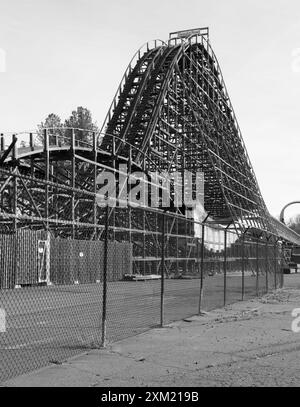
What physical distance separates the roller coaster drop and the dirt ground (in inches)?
427

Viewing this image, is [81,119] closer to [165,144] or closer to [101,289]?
[165,144]

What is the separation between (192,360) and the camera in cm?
729

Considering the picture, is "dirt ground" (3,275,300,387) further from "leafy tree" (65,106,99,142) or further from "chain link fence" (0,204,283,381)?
"leafy tree" (65,106,99,142)

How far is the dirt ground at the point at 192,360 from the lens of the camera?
6.08m

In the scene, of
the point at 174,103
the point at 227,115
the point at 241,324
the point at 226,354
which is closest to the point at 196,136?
the point at 174,103

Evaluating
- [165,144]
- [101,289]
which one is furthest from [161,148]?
[101,289]

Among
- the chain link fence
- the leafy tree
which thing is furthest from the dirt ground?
the leafy tree

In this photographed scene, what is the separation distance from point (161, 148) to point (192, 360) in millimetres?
35749

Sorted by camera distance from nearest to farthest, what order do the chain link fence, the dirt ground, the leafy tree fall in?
the dirt ground < the chain link fence < the leafy tree

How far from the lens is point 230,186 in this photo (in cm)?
4966

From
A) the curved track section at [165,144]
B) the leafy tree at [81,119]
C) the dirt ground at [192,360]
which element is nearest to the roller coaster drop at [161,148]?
the curved track section at [165,144]

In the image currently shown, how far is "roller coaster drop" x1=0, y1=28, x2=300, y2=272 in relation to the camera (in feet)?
89.7

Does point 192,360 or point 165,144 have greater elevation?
point 165,144
